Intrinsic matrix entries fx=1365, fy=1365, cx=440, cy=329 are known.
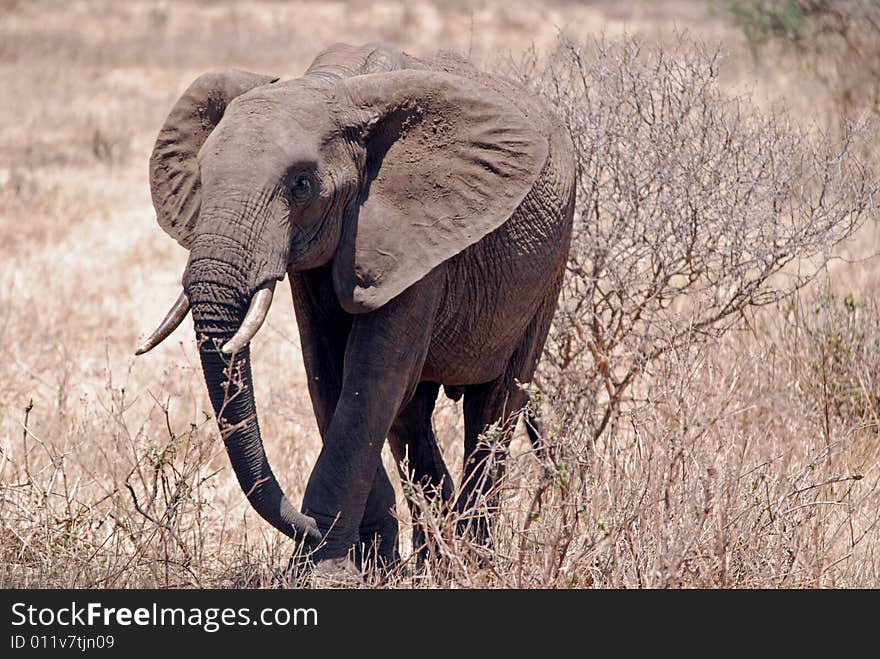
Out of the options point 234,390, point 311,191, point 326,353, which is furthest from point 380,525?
point 311,191

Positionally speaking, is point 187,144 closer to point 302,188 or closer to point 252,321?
point 302,188

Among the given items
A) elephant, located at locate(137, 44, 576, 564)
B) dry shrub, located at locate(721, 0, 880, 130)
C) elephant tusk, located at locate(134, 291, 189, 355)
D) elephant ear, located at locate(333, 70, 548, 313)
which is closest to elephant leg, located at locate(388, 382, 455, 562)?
elephant, located at locate(137, 44, 576, 564)

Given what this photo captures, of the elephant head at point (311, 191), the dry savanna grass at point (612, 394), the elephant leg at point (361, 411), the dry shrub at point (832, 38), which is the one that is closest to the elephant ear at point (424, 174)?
the elephant head at point (311, 191)

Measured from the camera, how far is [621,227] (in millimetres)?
6383

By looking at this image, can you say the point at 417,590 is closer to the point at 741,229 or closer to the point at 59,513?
the point at 59,513

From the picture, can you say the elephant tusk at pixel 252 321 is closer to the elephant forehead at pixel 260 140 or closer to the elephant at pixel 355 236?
the elephant at pixel 355 236

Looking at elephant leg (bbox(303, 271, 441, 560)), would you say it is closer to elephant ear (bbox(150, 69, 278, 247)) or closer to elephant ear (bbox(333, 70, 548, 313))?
elephant ear (bbox(333, 70, 548, 313))

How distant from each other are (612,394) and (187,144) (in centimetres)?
266

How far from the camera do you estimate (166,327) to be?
4.09m

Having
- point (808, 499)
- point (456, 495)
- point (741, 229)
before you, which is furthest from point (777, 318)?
point (456, 495)

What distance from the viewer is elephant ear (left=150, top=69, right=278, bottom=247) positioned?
4.58 metres

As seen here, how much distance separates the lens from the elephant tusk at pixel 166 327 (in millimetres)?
4043

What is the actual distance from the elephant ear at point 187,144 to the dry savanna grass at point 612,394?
664 millimetres

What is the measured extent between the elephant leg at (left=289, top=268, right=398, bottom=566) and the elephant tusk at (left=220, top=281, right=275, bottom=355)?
2.19 ft
